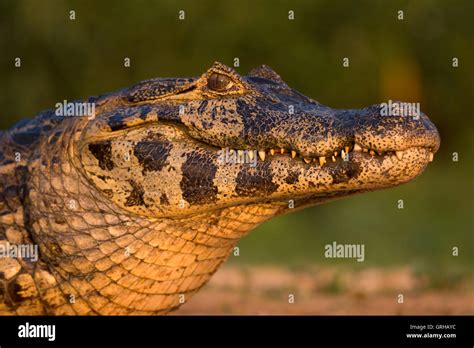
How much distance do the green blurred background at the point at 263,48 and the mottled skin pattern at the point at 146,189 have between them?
12848mm

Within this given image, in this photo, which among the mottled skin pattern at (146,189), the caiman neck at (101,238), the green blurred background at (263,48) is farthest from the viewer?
the green blurred background at (263,48)

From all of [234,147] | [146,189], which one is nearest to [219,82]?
[234,147]

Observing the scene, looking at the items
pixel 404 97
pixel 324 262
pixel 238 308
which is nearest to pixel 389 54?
pixel 404 97

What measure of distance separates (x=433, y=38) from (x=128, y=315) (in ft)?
47.6

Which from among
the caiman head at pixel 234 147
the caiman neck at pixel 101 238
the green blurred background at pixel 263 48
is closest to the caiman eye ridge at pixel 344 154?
the caiman head at pixel 234 147

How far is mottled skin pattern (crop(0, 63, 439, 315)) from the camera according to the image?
159 inches

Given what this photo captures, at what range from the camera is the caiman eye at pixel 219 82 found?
4234 mm

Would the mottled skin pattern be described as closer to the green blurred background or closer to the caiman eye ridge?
the caiman eye ridge

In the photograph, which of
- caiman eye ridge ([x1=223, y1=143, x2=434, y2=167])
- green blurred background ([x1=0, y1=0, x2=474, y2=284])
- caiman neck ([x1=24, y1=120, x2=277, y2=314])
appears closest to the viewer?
caiman eye ridge ([x1=223, y1=143, x2=434, y2=167])

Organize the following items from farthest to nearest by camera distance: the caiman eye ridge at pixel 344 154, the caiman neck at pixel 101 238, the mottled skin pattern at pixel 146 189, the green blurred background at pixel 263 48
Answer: the green blurred background at pixel 263 48 < the caiman neck at pixel 101 238 < the mottled skin pattern at pixel 146 189 < the caiman eye ridge at pixel 344 154

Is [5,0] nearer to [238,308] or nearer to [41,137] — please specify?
[238,308]

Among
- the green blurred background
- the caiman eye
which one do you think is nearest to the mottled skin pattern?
the caiman eye

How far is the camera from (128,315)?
4.40 meters

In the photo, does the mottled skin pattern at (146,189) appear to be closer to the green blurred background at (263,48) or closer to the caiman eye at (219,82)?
the caiman eye at (219,82)
